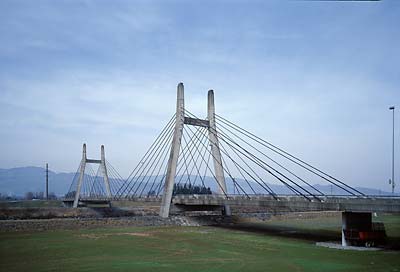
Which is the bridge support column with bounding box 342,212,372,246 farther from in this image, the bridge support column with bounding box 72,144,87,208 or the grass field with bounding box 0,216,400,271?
the bridge support column with bounding box 72,144,87,208

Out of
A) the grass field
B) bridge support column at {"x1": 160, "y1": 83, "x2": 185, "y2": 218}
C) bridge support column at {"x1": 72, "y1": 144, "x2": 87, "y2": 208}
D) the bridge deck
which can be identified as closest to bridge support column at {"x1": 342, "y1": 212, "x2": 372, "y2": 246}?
the bridge deck

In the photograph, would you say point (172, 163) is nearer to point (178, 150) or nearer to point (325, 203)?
point (178, 150)

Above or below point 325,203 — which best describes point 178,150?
above

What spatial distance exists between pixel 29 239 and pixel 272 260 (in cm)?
1488

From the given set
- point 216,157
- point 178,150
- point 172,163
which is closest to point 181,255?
point 172,163

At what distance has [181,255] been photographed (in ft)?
Answer: 60.6

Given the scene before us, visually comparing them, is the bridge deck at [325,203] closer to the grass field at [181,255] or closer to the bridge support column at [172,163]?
the grass field at [181,255]

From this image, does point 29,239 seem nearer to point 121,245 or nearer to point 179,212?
point 121,245

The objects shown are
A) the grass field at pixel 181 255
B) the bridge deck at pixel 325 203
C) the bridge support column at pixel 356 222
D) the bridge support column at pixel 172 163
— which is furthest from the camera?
the bridge support column at pixel 172 163

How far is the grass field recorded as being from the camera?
1540 centimetres

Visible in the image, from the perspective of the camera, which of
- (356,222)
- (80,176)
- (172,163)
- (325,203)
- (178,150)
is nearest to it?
(356,222)

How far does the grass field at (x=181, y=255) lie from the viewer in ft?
50.5

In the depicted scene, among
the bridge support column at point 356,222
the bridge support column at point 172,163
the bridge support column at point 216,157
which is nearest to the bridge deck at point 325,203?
the bridge support column at point 356,222

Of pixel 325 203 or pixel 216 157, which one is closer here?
pixel 325 203
